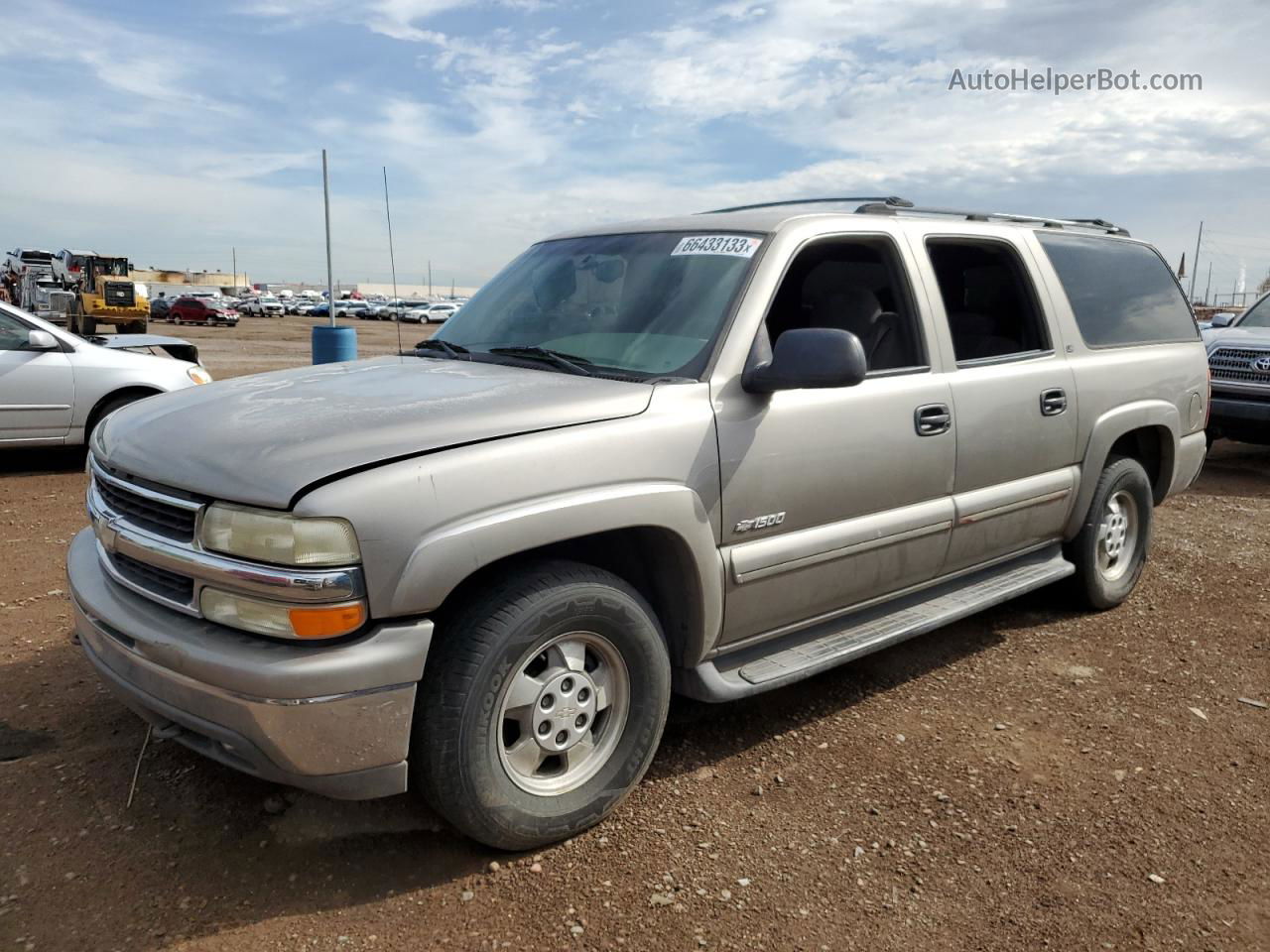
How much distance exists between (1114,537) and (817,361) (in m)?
2.90

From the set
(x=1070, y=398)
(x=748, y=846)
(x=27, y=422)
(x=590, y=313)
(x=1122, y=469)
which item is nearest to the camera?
(x=748, y=846)

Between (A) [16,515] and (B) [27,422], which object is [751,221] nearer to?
(A) [16,515]

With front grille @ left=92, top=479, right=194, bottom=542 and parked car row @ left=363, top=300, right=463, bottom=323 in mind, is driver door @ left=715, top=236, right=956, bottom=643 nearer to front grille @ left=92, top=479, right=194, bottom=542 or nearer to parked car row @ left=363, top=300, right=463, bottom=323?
front grille @ left=92, top=479, right=194, bottom=542

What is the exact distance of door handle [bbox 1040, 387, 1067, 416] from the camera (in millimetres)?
4324

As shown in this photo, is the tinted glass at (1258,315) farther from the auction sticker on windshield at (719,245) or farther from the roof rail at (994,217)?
the auction sticker on windshield at (719,245)

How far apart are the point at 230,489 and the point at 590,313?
1.55 m

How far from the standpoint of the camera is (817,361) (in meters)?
3.03

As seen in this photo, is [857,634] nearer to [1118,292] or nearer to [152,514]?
[152,514]

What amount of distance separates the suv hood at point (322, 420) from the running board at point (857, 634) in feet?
3.16

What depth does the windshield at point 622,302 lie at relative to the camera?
10.8 feet

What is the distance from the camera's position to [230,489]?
8.05 feet

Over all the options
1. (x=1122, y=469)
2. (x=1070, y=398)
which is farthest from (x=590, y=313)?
(x=1122, y=469)

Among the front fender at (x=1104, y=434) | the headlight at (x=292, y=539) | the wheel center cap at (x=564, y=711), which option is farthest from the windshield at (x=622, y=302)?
the front fender at (x=1104, y=434)

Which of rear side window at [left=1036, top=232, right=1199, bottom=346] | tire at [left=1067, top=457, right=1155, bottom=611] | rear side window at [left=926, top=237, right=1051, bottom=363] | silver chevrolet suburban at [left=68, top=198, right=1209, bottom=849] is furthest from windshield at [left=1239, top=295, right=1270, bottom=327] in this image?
rear side window at [left=926, top=237, right=1051, bottom=363]
